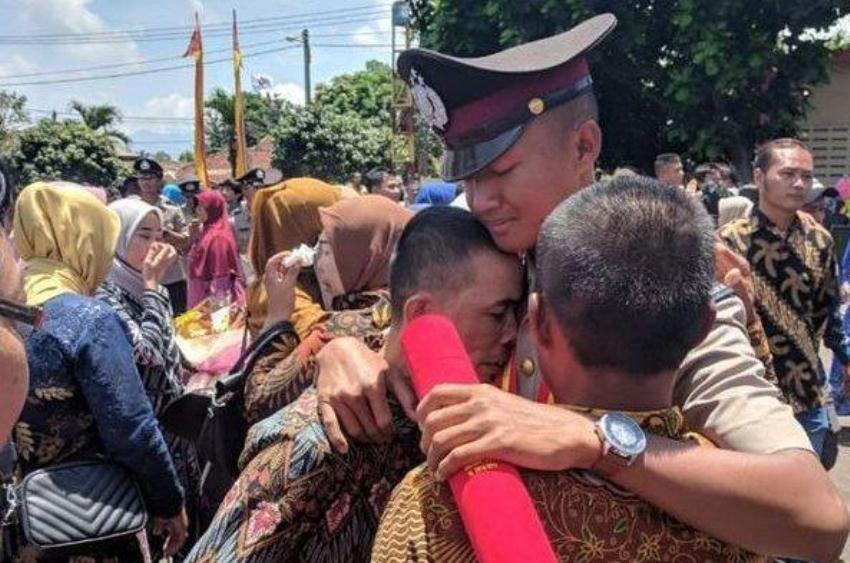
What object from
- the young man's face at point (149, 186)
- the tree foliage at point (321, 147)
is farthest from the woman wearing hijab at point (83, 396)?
the tree foliage at point (321, 147)

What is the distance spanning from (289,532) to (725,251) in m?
1.22

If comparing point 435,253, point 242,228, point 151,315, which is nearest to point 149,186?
point 242,228

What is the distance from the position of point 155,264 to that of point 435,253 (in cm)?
238

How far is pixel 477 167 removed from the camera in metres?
1.65

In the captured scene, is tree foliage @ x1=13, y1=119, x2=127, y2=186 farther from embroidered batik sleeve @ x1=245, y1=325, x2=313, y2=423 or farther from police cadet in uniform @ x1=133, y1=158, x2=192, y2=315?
embroidered batik sleeve @ x1=245, y1=325, x2=313, y2=423

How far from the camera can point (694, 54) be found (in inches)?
597

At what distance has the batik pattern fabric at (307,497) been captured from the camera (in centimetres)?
147

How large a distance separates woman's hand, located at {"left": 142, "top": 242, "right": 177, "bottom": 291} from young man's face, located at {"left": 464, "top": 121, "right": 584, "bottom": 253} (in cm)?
224

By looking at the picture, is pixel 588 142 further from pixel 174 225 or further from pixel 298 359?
pixel 174 225

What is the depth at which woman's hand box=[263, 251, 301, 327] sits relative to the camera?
2.57 m

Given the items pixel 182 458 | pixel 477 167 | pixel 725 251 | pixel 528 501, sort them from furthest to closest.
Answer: pixel 182 458 < pixel 725 251 < pixel 477 167 < pixel 528 501

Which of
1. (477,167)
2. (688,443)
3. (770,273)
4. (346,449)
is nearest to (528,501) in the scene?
(688,443)

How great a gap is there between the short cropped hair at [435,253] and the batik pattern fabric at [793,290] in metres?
2.78

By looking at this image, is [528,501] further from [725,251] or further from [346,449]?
[725,251]
